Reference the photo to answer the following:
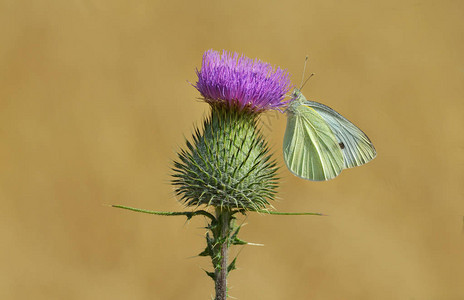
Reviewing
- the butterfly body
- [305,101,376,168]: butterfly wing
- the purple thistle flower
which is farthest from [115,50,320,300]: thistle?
[305,101,376,168]: butterfly wing

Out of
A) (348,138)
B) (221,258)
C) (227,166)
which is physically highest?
(348,138)

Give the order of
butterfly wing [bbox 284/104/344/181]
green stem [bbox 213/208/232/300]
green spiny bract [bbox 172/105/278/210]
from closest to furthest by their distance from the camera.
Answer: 1. green stem [bbox 213/208/232/300]
2. green spiny bract [bbox 172/105/278/210]
3. butterfly wing [bbox 284/104/344/181]

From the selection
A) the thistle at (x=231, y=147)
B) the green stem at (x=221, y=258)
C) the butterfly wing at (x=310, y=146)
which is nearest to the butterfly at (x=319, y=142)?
the butterfly wing at (x=310, y=146)

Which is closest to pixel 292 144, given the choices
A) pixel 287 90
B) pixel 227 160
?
pixel 287 90

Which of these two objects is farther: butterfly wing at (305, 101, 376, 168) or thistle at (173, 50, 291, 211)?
butterfly wing at (305, 101, 376, 168)

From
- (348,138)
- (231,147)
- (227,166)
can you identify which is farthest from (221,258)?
(348,138)

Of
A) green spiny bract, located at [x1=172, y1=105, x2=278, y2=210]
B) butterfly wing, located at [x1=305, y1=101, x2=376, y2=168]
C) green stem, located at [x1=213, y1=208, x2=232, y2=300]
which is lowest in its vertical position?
green stem, located at [x1=213, y1=208, x2=232, y2=300]

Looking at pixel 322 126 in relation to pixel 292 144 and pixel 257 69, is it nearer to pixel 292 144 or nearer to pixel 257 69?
pixel 292 144

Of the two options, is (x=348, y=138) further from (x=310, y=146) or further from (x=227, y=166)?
(x=227, y=166)

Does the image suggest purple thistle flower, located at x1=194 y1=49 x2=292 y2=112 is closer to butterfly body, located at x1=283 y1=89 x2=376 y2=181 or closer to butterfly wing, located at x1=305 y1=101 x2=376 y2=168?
butterfly body, located at x1=283 y1=89 x2=376 y2=181
